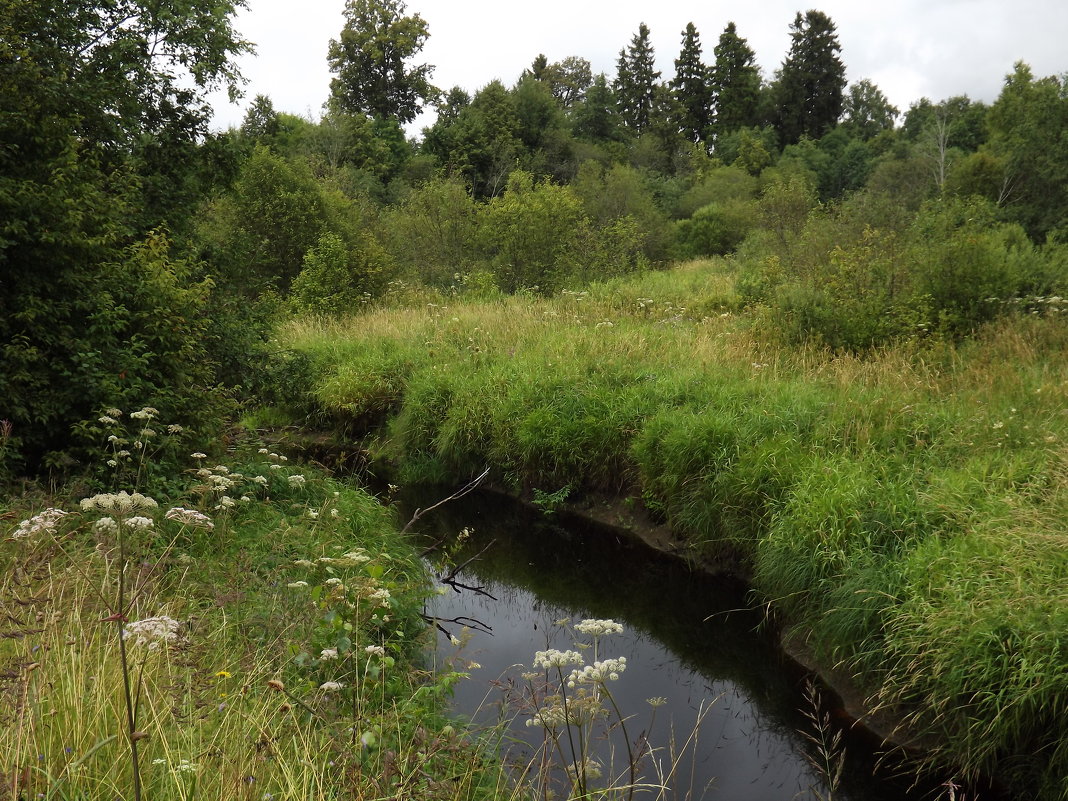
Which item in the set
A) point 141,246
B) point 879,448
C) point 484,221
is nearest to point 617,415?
point 879,448

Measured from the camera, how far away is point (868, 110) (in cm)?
6259

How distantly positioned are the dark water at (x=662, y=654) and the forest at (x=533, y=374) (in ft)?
1.41

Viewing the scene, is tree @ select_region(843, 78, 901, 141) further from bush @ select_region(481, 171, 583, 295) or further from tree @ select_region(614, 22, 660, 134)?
bush @ select_region(481, 171, 583, 295)

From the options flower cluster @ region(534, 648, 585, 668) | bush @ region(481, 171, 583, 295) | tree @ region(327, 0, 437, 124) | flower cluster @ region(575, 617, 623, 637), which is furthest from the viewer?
tree @ region(327, 0, 437, 124)

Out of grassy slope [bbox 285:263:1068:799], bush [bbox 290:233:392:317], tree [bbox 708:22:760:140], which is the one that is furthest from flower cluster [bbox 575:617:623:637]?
tree [bbox 708:22:760:140]

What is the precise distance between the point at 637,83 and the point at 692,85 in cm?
414

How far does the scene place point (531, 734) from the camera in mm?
4988

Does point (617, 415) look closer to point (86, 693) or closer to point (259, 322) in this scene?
point (259, 322)

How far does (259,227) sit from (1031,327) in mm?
17072

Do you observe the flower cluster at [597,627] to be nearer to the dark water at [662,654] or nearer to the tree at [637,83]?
the dark water at [662,654]

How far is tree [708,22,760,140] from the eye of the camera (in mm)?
51719

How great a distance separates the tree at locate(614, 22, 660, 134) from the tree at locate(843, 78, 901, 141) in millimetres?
14898

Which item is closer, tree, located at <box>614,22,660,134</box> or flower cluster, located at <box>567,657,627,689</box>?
flower cluster, located at <box>567,657,627,689</box>

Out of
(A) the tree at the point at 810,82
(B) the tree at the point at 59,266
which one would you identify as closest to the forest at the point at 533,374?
(B) the tree at the point at 59,266
